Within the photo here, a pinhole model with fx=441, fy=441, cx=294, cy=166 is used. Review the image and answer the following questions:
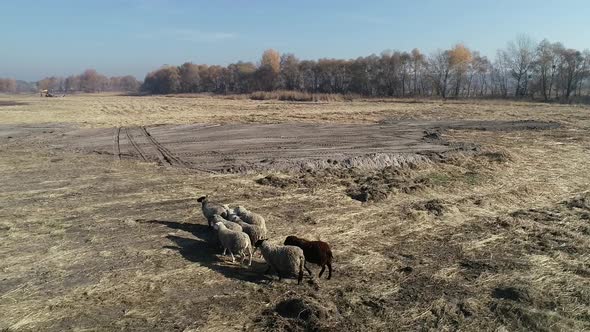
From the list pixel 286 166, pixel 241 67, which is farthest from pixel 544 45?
pixel 286 166

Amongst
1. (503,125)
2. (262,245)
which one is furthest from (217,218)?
(503,125)

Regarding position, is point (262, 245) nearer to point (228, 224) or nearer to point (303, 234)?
point (228, 224)

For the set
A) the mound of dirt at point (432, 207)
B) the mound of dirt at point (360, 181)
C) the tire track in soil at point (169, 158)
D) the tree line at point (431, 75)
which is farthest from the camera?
the tree line at point (431, 75)

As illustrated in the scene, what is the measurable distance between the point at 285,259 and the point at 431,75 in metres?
94.4

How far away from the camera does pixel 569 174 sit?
737 inches

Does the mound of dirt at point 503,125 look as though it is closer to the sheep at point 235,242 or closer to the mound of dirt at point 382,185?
the mound of dirt at point 382,185

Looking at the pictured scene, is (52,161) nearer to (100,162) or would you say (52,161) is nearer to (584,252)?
(100,162)

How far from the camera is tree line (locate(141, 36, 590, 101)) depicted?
81.6 m

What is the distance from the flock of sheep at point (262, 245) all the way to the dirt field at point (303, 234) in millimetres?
338

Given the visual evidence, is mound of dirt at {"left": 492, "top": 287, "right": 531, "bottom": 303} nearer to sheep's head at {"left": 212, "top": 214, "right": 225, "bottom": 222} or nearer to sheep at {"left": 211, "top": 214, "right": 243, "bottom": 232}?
sheep at {"left": 211, "top": 214, "right": 243, "bottom": 232}

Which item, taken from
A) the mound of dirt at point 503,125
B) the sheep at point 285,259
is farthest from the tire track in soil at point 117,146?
the mound of dirt at point 503,125

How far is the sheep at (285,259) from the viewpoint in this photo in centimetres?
861

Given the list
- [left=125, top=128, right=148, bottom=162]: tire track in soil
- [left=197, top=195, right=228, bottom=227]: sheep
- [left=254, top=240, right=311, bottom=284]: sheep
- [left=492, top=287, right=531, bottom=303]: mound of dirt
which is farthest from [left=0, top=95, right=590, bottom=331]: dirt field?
[left=197, top=195, right=228, bottom=227]: sheep

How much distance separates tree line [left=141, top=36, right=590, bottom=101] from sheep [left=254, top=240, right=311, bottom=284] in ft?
258
